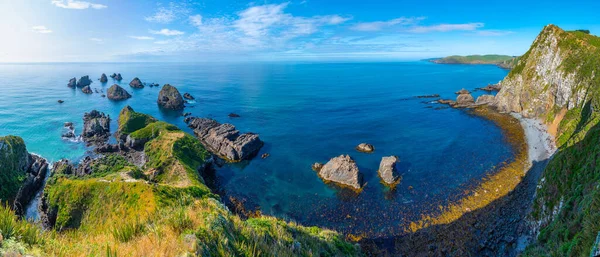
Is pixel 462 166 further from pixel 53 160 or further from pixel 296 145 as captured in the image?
pixel 53 160

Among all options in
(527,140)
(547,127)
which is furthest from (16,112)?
(547,127)

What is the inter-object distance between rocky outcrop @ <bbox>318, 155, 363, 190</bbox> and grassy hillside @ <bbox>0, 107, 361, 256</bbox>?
15840 mm

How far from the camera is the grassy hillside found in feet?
25.7

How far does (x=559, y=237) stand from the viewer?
18.7 m

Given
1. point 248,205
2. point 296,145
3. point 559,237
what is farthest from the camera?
point 296,145

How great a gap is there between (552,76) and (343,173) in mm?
74426

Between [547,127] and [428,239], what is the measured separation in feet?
192

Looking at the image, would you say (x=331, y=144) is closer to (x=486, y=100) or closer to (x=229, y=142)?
(x=229, y=142)

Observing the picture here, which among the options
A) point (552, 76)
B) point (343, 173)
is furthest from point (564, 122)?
point (343, 173)

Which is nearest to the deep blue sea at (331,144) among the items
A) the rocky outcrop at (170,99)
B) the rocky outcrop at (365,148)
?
the rocky outcrop at (365,148)

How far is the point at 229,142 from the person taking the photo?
58656 mm

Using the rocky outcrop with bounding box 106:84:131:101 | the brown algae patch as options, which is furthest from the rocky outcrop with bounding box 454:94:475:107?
the rocky outcrop with bounding box 106:84:131:101

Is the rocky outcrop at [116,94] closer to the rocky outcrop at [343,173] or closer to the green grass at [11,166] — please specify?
the green grass at [11,166]

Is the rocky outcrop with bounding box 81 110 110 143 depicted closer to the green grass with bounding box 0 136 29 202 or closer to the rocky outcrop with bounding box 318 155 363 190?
the green grass with bounding box 0 136 29 202
